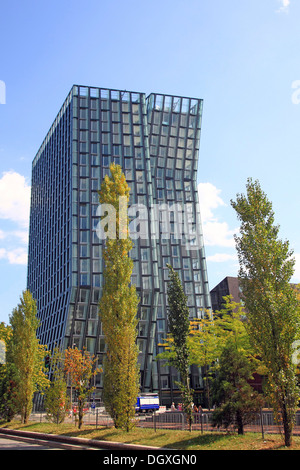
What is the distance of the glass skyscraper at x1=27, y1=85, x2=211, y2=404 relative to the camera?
67250 mm

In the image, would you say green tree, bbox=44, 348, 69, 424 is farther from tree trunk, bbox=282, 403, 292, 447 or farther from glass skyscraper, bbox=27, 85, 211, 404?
glass skyscraper, bbox=27, 85, 211, 404

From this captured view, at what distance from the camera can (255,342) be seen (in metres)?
17.4

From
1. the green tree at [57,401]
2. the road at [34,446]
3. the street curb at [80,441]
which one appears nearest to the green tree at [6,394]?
the green tree at [57,401]

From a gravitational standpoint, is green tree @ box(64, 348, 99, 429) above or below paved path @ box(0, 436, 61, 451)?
above

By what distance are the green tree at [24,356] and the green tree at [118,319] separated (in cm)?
1153

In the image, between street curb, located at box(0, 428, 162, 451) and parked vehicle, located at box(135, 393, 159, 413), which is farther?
parked vehicle, located at box(135, 393, 159, 413)

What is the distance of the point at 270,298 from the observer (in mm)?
16969

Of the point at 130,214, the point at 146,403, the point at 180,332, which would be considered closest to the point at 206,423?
the point at 180,332

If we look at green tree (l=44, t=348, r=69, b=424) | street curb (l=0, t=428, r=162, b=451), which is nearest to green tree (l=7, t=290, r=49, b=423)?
green tree (l=44, t=348, r=69, b=424)

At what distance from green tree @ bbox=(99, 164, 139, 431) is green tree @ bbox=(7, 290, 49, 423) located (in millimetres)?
11528

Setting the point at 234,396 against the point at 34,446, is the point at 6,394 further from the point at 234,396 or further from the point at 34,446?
the point at 234,396

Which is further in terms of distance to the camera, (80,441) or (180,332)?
(180,332)

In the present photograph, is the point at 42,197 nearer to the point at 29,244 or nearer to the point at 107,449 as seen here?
the point at 29,244

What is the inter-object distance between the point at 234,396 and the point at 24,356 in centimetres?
1917
